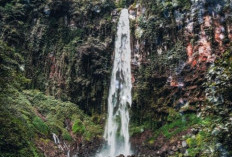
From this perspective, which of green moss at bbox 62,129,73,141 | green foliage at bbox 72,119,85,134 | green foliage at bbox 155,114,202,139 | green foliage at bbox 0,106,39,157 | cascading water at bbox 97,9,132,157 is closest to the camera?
green foliage at bbox 0,106,39,157

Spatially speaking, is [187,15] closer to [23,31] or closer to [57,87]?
[57,87]

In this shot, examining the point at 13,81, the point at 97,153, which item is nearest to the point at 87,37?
the point at 97,153

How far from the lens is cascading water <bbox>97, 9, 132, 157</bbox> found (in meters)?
25.5

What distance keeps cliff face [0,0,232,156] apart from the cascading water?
0.76m

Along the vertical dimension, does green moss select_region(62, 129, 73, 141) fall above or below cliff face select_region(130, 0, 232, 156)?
below

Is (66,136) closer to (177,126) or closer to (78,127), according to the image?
(78,127)

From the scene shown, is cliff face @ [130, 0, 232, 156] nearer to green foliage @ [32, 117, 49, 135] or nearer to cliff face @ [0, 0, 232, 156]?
cliff face @ [0, 0, 232, 156]

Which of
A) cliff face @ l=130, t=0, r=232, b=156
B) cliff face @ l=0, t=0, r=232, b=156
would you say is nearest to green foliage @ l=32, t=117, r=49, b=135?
cliff face @ l=0, t=0, r=232, b=156

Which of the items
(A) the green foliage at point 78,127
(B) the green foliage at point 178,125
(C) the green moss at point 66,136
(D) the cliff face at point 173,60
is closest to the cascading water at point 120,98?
(D) the cliff face at point 173,60

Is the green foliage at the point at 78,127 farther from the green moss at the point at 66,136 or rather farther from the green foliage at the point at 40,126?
the green foliage at the point at 40,126

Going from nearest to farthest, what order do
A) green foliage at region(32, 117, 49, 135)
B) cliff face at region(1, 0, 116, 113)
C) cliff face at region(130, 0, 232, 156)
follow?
green foliage at region(32, 117, 49, 135) < cliff face at region(130, 0, 232, 156) < cliff face at region(1, 0, 116, 113)

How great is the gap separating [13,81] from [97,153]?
46.3ft

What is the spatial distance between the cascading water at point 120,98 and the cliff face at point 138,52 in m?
0.76

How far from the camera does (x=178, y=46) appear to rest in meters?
26.9
